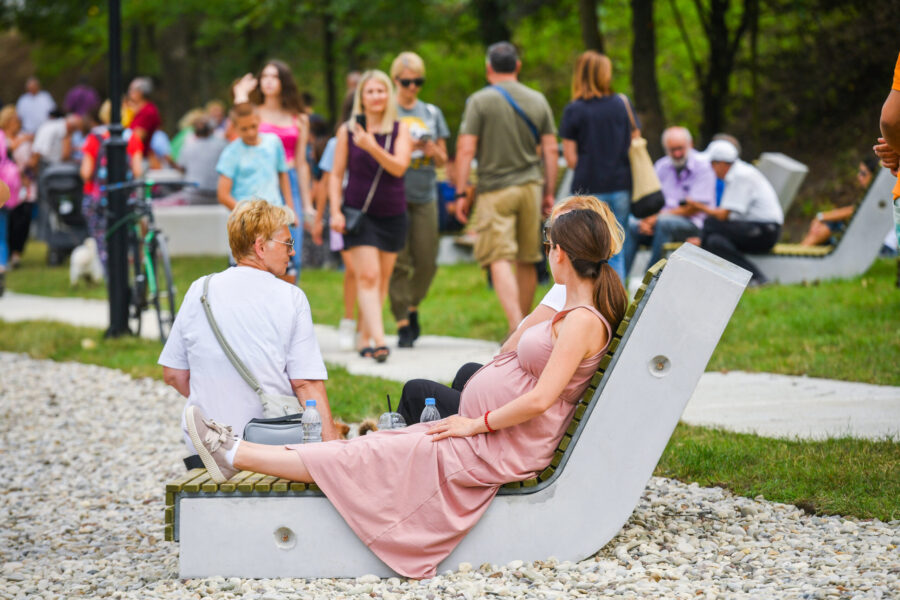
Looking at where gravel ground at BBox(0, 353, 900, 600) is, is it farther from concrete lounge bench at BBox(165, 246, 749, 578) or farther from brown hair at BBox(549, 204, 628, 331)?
brown hair at BBox(549, 204, 628, 331)

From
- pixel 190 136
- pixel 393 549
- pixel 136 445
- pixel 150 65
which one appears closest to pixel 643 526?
pixel 393 549

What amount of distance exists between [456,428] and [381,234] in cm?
466

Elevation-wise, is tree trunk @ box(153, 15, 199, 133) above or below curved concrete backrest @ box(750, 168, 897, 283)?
above

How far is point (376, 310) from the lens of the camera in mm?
8914

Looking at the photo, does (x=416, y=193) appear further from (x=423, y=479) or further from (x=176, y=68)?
(x=176, y=68)

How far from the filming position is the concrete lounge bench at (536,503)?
4336 mm

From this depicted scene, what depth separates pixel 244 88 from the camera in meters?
9.52

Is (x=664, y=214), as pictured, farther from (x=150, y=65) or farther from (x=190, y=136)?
(x=150, y=65)

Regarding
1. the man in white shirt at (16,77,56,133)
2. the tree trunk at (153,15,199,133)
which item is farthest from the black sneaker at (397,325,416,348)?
the tree trunk at (153,15,199,133)

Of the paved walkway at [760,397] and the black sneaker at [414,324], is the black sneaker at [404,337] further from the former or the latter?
the black sneaker at [414,324]

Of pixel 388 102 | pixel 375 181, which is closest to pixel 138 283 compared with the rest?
pixel 375 181

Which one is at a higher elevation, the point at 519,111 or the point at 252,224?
the point at 519,111

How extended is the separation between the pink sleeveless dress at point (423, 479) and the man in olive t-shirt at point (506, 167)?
4717mm

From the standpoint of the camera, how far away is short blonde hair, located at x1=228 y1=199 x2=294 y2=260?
4949 millimetres
